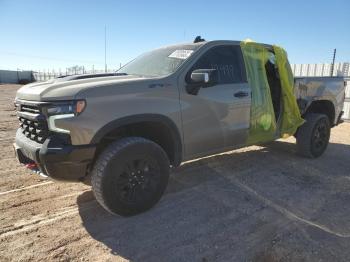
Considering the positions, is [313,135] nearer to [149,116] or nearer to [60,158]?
[149,116]

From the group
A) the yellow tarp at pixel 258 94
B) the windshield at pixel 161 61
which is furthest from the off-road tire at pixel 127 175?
the yellow tarp at pixel 258 94

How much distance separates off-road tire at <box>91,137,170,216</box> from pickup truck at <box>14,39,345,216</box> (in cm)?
1

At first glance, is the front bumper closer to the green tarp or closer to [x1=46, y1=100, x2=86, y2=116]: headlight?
[x1=46, y1=100, x2=86, y2=116]: headlight

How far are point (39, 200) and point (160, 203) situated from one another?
150 centimetres

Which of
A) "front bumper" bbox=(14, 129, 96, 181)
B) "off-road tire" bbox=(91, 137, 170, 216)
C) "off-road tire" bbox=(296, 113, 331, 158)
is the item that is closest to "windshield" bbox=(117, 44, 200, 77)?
"off-road tire" bbox=(91, 137, 170, 216)

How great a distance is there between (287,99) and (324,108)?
150 centimetres

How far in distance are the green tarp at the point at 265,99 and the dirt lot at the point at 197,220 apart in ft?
2.21

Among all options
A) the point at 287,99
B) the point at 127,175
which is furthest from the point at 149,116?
the point at 287,99

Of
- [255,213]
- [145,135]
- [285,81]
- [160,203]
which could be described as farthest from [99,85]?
[285,81]

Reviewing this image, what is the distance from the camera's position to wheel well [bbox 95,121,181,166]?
146 inches

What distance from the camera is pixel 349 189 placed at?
4746mm

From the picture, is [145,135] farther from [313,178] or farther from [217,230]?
[313,178]

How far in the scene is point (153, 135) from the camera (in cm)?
411

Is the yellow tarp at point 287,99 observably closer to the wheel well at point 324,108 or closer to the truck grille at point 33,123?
the wheel well at point 324,108
